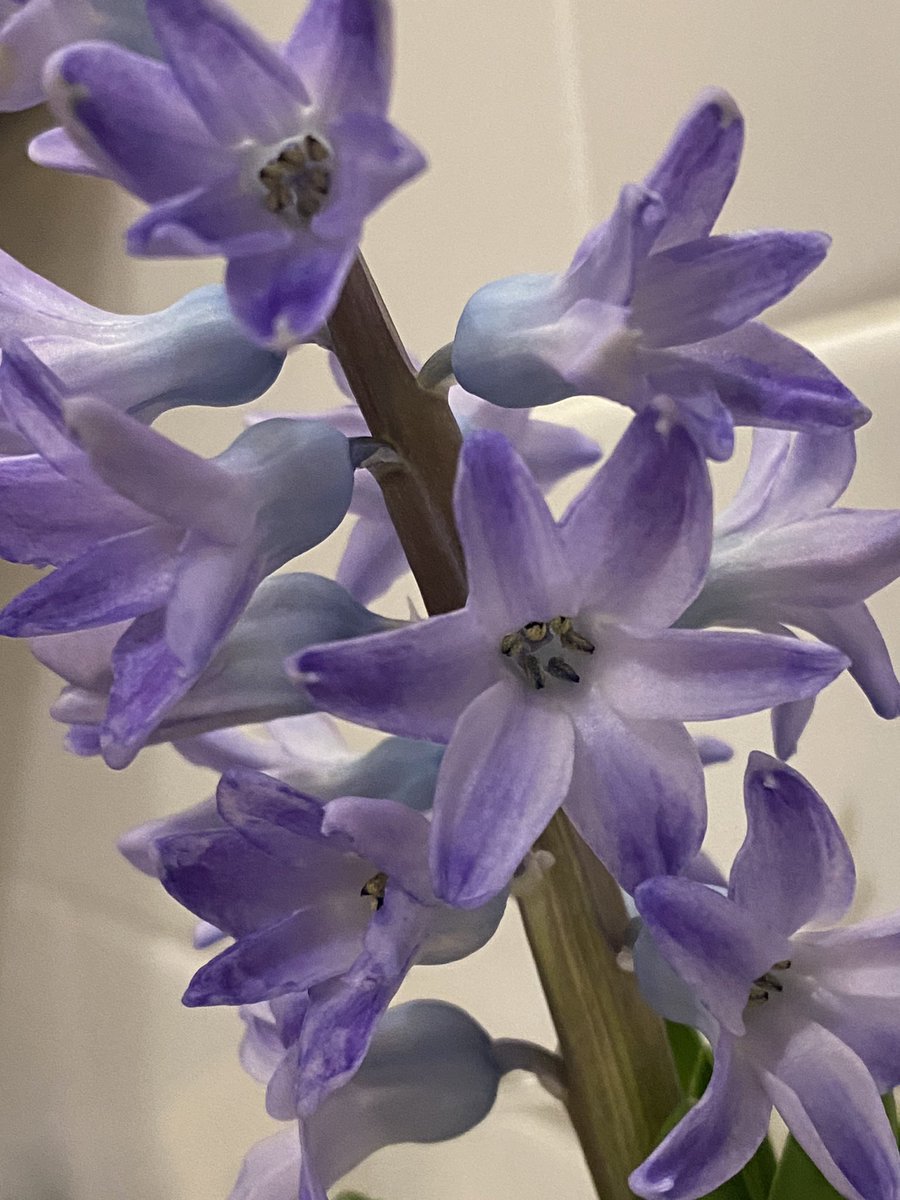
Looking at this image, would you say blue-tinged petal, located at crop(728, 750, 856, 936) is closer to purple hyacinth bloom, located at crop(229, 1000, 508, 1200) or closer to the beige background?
purple hyacinth bloom, located at crop(229, 1000, 508, 1200)

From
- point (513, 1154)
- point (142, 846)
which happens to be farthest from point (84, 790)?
point (142, 846)

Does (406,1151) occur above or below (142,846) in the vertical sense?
below

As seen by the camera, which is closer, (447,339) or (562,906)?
(562,906)

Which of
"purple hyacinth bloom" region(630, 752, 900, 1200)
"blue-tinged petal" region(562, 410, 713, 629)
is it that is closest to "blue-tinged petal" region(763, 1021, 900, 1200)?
"purple hyacinth bloom" region(630, 752, 900, 1200)

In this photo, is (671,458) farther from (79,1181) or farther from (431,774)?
(79,1181)

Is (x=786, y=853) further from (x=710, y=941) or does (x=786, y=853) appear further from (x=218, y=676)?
(x=218, y=676)

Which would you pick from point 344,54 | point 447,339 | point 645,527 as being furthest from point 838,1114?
point 447,339
